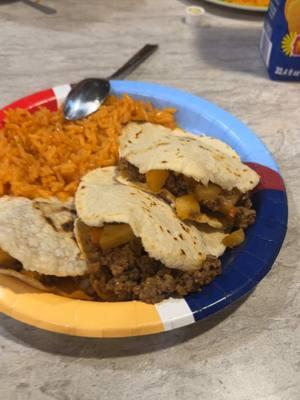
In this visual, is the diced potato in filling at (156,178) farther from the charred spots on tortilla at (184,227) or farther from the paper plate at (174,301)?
the paper plate at (174,301)

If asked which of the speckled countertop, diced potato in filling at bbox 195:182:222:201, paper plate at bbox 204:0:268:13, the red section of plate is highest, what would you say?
paper plate at bbox 204:0:268:13

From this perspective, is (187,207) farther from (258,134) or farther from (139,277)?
(258,134)

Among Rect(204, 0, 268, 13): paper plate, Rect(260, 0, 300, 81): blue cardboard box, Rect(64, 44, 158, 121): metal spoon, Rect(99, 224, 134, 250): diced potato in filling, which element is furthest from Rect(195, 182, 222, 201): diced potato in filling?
Rect(204, 0, 268, 13): paper plate

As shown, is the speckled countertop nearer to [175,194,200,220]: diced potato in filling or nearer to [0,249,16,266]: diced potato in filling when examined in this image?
[0,249,16,266]: diced potato in filling

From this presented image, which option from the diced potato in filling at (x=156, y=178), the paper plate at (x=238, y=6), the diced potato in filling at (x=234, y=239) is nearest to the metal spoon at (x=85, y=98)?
the diced potato in filling at (x=156, y=178)

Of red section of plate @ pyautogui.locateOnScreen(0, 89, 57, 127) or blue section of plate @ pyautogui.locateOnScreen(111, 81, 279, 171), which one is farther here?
red section of plate @ pyautogui.locateOnScreen(0, 89, 57, 127)

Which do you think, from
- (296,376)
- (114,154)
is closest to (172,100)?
(114,154)
